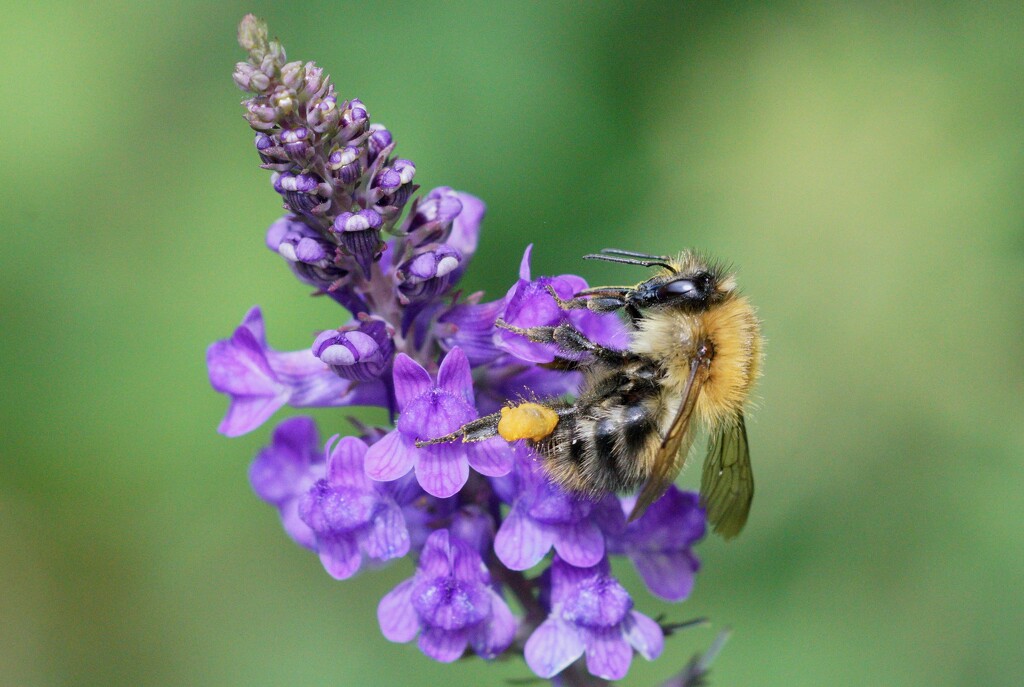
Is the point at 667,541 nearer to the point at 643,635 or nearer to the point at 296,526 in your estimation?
the point at 643,635

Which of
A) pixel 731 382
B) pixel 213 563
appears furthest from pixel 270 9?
pixel 731 382

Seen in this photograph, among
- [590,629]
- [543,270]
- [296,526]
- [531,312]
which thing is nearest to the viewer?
[531,312]

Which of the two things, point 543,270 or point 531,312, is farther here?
point 543,270

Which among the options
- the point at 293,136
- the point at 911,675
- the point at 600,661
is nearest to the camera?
the point at 293,136

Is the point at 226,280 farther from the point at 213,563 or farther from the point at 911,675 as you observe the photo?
the point at 911,675

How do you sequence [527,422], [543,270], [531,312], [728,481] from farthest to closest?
[543,270], [728,481], [531,312], [527,422]

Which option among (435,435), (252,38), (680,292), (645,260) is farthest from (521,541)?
(252,38)

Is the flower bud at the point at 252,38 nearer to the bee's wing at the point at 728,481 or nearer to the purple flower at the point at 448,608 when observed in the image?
the purple flower at the point at 448,608
